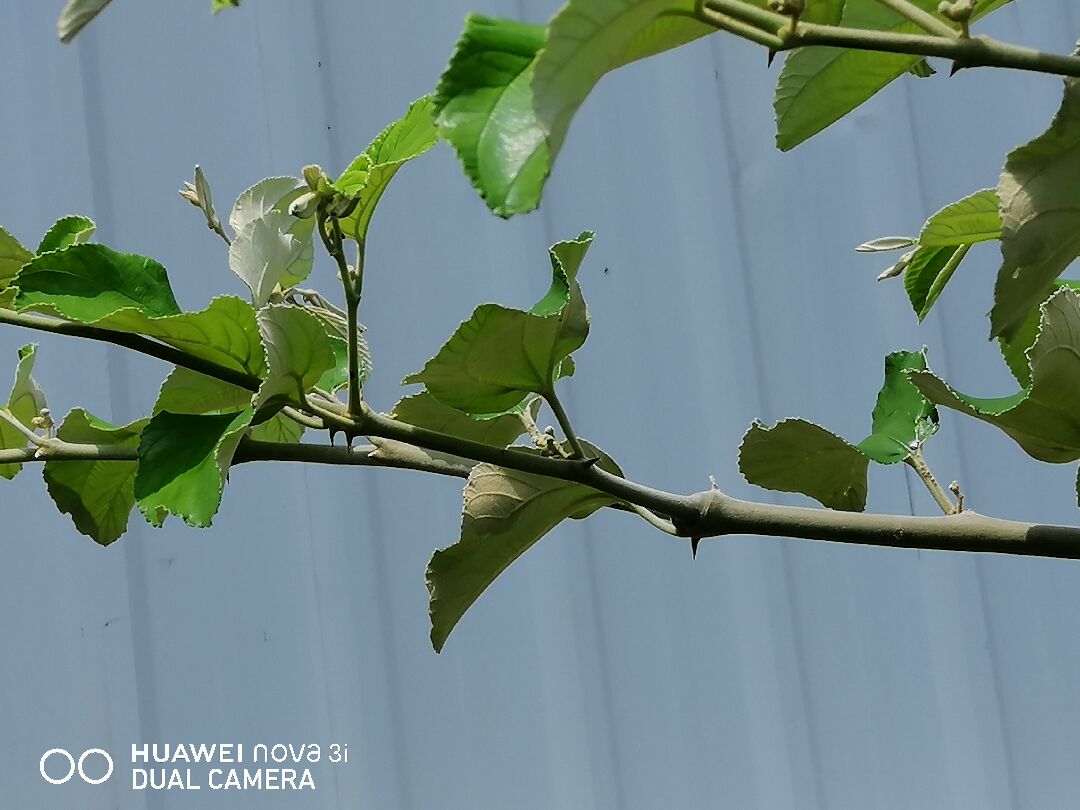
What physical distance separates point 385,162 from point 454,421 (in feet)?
0.26

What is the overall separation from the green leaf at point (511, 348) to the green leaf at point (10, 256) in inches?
3.6

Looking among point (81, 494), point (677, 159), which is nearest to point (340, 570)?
point (677, 159)

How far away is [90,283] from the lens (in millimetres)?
226

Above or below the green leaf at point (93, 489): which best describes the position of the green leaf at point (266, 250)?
above

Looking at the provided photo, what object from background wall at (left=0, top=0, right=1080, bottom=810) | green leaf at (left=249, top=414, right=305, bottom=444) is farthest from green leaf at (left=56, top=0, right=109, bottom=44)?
background wall at (left=0, top=0, right=1080, bottom=810)

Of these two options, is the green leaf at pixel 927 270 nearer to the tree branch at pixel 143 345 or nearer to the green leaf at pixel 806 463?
the green leaf at pixel 806 463

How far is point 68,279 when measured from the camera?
22cm

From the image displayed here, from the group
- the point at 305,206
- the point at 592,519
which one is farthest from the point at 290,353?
the point at 592,519

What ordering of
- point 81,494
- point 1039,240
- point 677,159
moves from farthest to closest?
1. point 677,159
2. point 81,494
3. point 1039,240

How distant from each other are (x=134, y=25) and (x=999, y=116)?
31.9 inches

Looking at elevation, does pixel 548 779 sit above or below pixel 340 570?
below

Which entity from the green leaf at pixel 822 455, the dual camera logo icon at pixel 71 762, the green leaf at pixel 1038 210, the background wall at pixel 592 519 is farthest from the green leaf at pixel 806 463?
the dual camera logo icon at pixel 71 762

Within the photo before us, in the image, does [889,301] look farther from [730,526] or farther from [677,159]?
[730,526]

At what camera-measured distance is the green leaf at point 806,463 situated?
0.97 feet
